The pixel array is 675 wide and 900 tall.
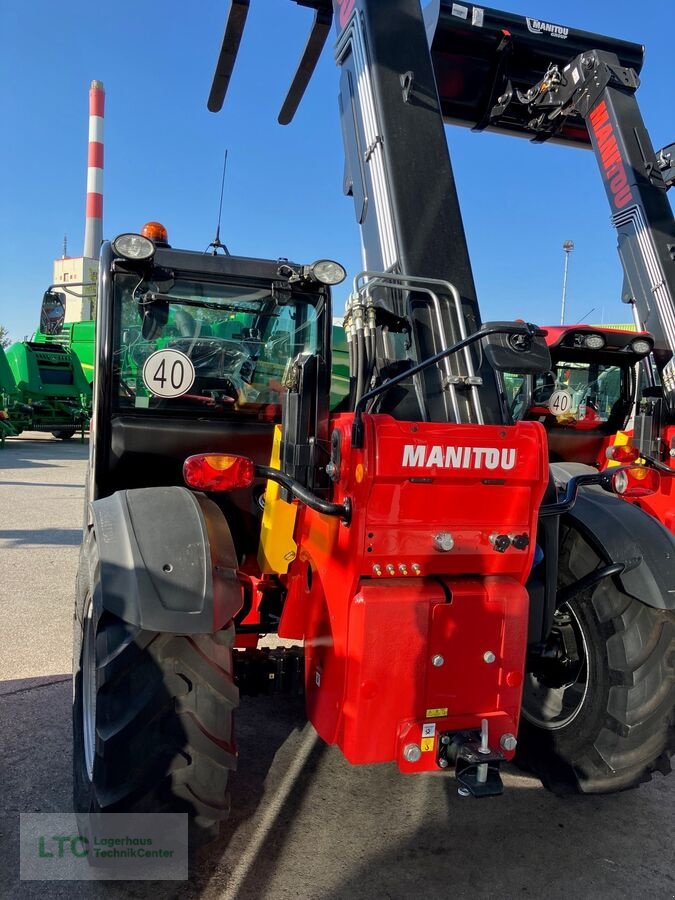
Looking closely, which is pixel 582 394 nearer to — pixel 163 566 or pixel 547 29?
pixel 547 29

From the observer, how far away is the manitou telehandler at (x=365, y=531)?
78.0 inches

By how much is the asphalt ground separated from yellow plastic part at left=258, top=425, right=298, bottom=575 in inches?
37.4

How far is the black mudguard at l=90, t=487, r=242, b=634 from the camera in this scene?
1931mm

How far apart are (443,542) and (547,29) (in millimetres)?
5174

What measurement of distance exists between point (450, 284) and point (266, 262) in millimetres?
1013

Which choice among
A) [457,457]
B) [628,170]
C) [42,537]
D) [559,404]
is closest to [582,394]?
[559,404]

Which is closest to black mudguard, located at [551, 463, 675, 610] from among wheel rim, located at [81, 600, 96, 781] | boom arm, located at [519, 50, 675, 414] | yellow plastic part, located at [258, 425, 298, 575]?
yellow plastic part, located at [258, 425, 298, 575]

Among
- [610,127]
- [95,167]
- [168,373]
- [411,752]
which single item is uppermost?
[95,167]

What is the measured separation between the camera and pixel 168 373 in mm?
2723

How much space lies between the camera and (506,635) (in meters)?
2.15

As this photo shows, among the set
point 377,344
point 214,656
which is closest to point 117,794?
point 214,656

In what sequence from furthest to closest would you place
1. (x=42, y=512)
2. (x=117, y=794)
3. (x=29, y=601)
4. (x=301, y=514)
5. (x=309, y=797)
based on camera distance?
(x=42, y=512), (x=29, y=601), (x=309, y=797), (x=301, y=514), (x=117, y=794)

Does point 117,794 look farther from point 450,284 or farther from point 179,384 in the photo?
point 450,284

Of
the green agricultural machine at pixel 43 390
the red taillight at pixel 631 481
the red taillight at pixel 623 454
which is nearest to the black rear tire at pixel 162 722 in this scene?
the red taillight at pixel 631 481
